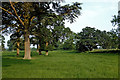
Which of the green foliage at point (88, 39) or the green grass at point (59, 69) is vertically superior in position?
the green foliage at point (88, 39)

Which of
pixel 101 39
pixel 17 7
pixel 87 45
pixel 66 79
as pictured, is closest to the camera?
pixel 66 79

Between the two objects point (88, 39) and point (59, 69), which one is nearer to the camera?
point (59, 69)

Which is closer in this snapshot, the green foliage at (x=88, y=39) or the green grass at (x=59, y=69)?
the green grass at (x=59, y=69)

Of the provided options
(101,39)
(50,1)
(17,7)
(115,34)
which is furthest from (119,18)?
(101,39)

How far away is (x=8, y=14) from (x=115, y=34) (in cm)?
3472

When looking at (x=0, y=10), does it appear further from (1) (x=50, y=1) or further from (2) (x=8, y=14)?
(1) (x=50, y=1)

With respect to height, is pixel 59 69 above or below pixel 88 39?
below

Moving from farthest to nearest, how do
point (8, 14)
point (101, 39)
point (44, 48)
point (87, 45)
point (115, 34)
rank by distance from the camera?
point (101, 39) < point (87, 45) < point (115, 34) < point (44, 48) < point (8, 14)

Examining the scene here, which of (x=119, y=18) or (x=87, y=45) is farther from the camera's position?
(x=87, y=45)

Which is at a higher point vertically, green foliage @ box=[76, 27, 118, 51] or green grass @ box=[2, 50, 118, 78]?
green foliage @ box=[76, 27, 118, 51]

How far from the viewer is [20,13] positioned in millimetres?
26297

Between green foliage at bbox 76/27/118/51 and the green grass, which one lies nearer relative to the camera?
the green grass

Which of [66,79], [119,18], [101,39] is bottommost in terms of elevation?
[66,79]

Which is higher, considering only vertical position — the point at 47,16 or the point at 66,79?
the point at 47,16
